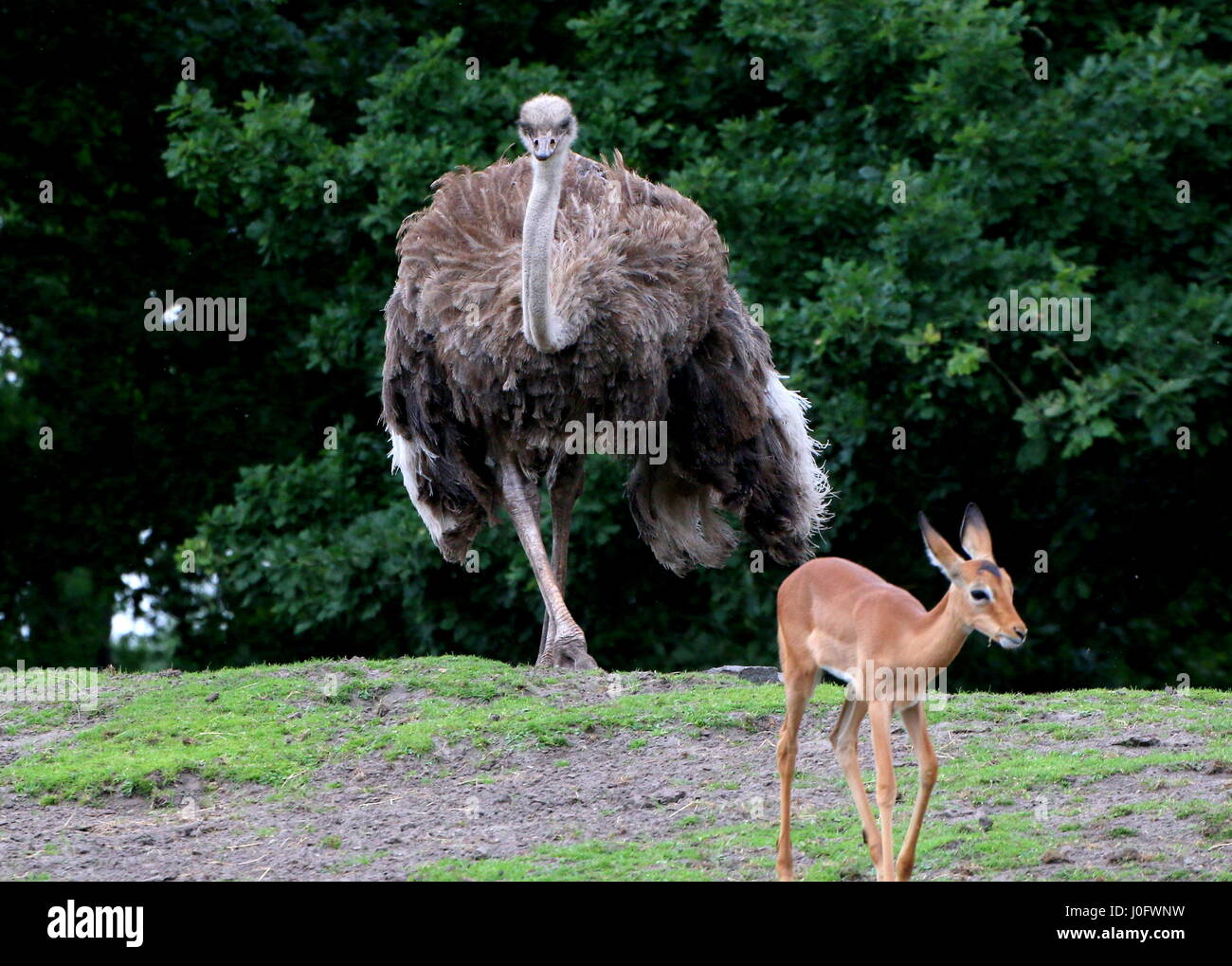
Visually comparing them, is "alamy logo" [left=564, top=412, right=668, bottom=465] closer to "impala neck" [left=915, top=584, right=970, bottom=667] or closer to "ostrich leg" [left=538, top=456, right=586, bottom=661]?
"ostrich leg" [left=538, top=456, right=586, bottom=661]

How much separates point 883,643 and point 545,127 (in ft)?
15.2

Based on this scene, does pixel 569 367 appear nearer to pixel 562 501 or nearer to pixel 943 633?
pixel 562 501

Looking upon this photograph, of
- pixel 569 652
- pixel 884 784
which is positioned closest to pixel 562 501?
pixel 569 652

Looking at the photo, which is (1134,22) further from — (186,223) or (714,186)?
(186,223)

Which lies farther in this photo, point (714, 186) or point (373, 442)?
point (373, 442)

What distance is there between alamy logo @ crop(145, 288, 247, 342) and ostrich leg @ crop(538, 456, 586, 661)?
572 cm

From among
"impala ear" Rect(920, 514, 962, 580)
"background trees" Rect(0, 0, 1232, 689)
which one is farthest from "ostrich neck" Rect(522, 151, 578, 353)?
"impala ear" Rect(920, 514, 962, 580)

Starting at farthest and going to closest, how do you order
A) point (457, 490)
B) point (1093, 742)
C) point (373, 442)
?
point (373, 442), point (457, 490), point (1093, 742)

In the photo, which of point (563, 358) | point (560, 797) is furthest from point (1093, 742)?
point (563, 358)

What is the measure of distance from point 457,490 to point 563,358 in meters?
1.37

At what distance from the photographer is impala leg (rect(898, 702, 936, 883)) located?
541cm

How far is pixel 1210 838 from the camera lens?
6.36 metres

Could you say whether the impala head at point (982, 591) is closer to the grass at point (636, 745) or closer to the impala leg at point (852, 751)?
the impala leg at point (852, 751)

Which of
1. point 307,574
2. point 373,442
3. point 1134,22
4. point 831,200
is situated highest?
point 1134,22
